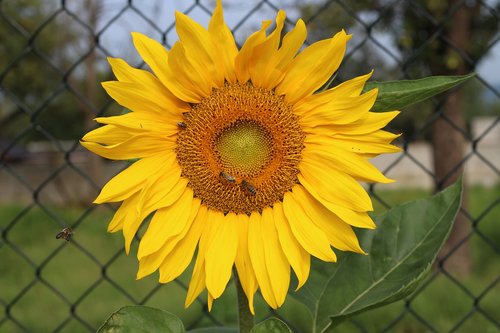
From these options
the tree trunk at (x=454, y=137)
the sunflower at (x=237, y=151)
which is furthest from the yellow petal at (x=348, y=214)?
the tree trunk at (x=454, y=137)

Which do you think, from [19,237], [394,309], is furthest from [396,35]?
[19,237]

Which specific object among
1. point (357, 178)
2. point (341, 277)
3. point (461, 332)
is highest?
point (357, 178)


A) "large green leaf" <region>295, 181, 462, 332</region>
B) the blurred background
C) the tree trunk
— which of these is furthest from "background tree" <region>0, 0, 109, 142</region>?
"large green leaf" <region>295, 181, 462, 332</region>

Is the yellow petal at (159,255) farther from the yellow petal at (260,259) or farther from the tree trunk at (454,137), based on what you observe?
Result: the tree trunk at (454,137)

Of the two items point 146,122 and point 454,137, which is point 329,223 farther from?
point 454,137

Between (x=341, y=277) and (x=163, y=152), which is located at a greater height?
(x=163, y=152)

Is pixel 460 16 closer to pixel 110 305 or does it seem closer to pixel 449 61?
A: pixel 449 61

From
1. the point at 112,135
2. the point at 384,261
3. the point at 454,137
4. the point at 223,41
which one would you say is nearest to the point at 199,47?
the point at 223,41
